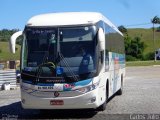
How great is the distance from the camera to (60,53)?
539 inches

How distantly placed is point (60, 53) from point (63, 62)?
0.30m

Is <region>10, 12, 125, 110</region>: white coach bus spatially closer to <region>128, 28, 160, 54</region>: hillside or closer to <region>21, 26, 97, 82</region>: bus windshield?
<region>21, 26, 97, 82</region>: bus windshield

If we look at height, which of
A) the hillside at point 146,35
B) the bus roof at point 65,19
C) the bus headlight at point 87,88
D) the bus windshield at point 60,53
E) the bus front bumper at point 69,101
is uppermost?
the hillside at point 146,35

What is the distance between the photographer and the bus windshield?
13500mm

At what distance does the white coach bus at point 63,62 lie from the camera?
13.4m

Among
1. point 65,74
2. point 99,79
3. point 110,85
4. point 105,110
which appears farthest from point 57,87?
point 110,85

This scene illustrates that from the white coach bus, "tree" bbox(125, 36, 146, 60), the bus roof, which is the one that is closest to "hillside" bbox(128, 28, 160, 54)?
"tree" bbox(125, 36, 146, 60)

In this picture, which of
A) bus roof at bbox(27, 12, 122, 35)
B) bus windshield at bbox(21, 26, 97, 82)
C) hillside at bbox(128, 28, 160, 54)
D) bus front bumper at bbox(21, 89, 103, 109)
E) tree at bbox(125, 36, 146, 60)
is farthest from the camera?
hillside at bbox(128, 28, 160, 54)

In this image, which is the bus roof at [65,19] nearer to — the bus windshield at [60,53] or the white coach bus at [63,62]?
the white coach bus at [63,62]

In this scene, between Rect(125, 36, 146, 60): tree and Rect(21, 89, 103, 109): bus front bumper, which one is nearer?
Rect(21, 89, 103, 109): bus front bumper

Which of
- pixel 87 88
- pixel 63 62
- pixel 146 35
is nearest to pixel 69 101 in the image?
pixel 87 88

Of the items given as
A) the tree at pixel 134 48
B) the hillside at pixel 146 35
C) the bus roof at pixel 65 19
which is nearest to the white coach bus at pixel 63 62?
the bus roof at pixel 65 19

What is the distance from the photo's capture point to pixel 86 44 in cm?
1379

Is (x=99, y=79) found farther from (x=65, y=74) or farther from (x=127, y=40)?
(x=127, y=40)
